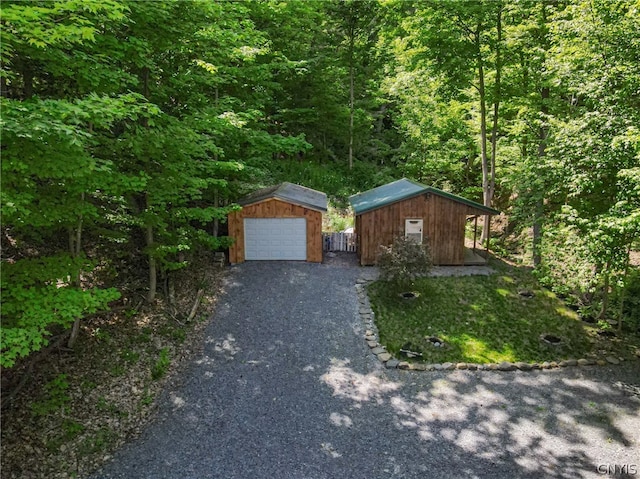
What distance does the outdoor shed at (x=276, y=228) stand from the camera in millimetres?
16203

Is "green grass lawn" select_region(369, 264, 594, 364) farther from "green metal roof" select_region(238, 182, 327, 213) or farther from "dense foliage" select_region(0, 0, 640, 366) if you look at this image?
"green metal roof" select_region(238, 182, 327, 213)

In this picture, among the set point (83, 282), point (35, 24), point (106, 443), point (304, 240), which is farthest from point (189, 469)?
point (304, 240)

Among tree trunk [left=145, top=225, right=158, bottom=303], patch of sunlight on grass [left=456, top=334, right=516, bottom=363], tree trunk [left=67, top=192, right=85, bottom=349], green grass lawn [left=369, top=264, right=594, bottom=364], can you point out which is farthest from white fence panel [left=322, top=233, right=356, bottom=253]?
tree trunk [left=67, top=192, right=85, bottom=349]

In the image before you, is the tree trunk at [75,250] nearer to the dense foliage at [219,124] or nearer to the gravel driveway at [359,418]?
the dense foliage at [219,124]

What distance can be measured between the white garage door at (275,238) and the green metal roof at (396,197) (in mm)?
2369

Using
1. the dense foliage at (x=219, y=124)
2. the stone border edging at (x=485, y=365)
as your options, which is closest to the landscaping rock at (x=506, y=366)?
the stone border edging at (x=485, y=365)

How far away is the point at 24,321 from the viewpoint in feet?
21.1

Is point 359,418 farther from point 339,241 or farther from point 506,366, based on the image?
point 339,241

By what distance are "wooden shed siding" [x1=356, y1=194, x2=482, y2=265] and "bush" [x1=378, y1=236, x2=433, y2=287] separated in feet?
7.59

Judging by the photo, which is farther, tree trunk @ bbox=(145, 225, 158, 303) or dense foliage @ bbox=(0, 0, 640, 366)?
tree trunk @ bbox=(145, 225, 158, 303)

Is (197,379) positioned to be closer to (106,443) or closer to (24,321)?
(106,443)

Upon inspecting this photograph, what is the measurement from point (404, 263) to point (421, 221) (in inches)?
132

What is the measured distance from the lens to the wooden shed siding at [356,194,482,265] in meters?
16.3

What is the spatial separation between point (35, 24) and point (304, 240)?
11492 mm
